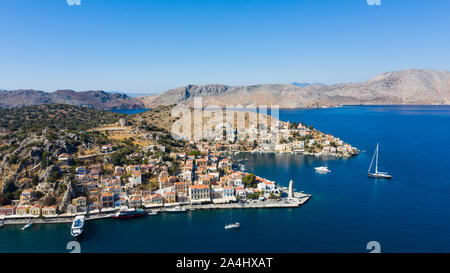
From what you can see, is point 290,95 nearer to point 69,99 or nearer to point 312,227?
point 69,99

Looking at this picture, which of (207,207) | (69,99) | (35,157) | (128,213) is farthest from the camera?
(69,99)

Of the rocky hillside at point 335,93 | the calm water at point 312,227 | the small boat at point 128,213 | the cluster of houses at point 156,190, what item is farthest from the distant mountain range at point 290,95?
the small boat at point 128,213

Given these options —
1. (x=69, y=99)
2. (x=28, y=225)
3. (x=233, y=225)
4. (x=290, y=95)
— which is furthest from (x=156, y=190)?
(x=290, y=95)

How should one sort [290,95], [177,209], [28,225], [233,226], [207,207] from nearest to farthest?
[233,226] → [28,225] → [177,209] → [207,207] → [290,95]

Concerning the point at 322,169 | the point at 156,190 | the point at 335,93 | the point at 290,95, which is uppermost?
the point at 335,93

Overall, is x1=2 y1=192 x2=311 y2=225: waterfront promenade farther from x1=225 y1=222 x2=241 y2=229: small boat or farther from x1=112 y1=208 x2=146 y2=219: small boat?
x1=225 y1=222 x2=241 y2=229: small boat

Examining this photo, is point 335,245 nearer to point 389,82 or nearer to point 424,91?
point 424,91

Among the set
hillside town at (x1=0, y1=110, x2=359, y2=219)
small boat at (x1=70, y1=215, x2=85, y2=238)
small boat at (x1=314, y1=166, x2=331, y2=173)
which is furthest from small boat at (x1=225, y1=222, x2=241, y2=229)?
small boat at (x1=314, y1=166, x2=331, y2=173)
